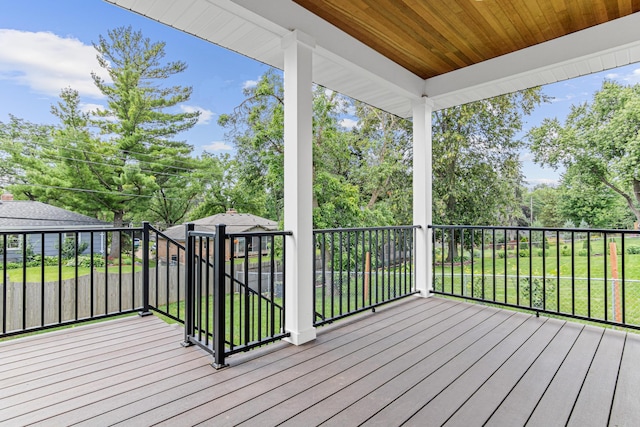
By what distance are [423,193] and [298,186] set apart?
2.05 metres

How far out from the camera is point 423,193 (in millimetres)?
3939

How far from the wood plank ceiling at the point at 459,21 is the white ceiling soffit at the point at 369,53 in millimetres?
105

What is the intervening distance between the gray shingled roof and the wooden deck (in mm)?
7277

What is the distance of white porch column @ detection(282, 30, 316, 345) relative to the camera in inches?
97.8

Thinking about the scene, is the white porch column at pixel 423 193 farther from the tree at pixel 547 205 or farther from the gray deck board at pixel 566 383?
the tree at pixel 547 205

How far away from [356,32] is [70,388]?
3.29 m

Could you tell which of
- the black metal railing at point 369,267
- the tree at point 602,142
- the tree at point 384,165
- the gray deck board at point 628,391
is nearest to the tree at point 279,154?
the tree at point 384,165

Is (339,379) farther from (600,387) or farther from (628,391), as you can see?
(628,391)

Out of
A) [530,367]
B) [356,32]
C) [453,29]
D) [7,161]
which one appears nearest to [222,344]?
[530,367]

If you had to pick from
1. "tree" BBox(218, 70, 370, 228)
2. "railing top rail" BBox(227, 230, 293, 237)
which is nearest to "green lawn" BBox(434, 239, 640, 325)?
"tree" BBox(218, 70, 370, 228)

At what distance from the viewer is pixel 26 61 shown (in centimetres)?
939

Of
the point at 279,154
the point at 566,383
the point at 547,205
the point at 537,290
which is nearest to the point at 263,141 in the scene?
the point at 279,154

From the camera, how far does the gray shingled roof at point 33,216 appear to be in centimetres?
759

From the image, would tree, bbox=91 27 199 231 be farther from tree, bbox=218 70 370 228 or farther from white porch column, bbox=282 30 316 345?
white porch column, bbox=282 30 316 345
